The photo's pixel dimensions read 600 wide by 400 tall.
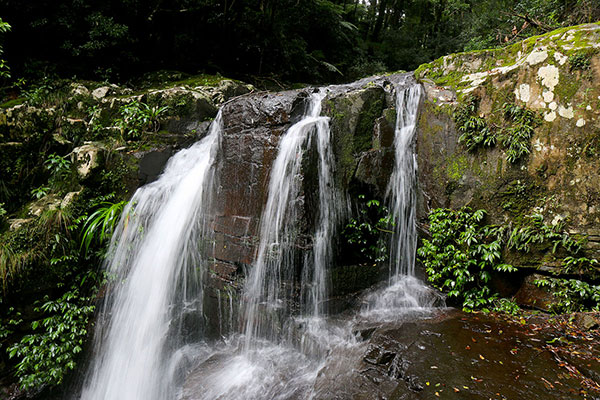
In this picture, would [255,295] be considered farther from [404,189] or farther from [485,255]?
[485,255]

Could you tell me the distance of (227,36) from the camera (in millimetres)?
10578

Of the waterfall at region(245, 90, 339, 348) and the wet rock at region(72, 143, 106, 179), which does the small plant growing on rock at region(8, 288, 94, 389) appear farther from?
the waterfall at region(245, 90, 339, 348)

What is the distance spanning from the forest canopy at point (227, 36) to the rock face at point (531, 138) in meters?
1.97

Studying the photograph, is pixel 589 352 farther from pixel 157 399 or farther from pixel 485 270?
pixel 157 399

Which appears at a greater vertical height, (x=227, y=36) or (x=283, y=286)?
(x=227, y=36)

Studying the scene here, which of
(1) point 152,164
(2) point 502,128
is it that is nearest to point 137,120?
(1) point 152,164

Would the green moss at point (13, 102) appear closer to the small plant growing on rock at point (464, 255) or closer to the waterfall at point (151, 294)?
the waterfall at point (151, 294)

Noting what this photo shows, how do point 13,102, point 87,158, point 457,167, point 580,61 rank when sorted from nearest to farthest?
point 580,61, point 457,167, point 87,158, point 13,102

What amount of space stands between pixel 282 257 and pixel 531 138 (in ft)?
14.3

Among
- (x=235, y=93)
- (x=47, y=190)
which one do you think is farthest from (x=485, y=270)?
(x=47, y=190)

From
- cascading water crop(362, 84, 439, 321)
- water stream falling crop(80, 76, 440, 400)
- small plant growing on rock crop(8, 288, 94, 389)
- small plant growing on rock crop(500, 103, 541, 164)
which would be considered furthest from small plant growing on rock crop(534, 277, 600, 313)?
small plant growing on rock crop(8, 288, 94, 389)

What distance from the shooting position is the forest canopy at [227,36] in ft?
25.9

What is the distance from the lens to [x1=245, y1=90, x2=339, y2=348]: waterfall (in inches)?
175

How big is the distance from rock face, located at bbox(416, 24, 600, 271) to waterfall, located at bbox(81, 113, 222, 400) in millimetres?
4333
